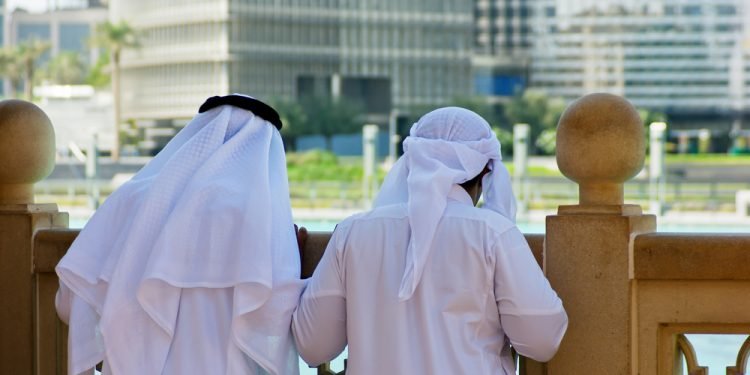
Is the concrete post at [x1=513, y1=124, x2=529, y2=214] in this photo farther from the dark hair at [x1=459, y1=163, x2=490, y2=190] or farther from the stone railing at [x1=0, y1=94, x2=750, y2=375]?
the dark hair at [x1=459, y1=163, x2=490, y2=190]

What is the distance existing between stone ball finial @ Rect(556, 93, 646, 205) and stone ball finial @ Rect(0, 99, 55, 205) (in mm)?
1594

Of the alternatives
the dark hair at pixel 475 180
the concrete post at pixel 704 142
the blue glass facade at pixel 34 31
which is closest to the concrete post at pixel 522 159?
the dark hair at pixel 475 180

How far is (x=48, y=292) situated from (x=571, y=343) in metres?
1.66

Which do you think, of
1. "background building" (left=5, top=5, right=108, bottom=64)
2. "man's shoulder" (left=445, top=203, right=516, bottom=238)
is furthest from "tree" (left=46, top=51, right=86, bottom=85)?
"man's shoulder" (left=445, top=203, right=516, bottom=238)

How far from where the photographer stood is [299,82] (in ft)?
262

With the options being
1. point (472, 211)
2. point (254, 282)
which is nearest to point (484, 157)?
point (472, 211)

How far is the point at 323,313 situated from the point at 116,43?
251 feet

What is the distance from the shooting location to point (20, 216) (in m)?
4.01

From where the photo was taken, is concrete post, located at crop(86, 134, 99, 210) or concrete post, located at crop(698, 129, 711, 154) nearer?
concrete post, located at crop(86, 134, 99, 210)

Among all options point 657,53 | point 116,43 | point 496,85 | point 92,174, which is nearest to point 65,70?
point 116,43

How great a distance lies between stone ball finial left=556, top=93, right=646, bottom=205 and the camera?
3.36 meters

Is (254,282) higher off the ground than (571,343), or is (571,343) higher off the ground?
(254,282)

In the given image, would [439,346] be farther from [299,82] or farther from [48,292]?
[299,82]

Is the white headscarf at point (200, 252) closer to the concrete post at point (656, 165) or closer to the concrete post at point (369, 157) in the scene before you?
the concrete post at point (656, 165)
